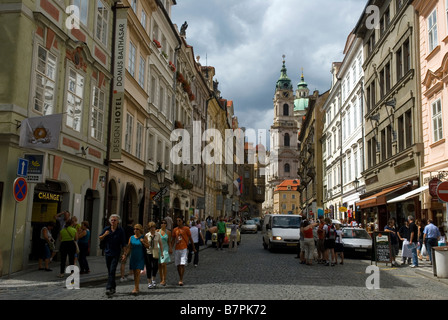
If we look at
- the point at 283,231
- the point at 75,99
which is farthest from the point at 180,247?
the point at 283,231

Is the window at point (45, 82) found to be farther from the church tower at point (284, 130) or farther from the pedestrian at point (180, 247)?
the church tower at point (284, 130)

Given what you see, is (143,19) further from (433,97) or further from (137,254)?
(137,254)

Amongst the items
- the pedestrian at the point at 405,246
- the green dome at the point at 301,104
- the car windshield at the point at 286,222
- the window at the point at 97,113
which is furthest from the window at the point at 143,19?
the green dome at the point at 301,104

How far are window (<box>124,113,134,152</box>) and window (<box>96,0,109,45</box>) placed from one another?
4287 millimetres

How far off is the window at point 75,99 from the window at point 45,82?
1.19 meters

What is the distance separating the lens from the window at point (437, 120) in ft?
68.3

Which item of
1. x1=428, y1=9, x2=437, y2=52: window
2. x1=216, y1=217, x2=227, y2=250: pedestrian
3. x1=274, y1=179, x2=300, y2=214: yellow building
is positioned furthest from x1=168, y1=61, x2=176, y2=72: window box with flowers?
x1=274, y1=179, x2=300, y2=214: yellow building

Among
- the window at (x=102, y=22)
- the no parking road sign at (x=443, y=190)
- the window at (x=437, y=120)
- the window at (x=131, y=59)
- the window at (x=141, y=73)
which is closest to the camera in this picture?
the no parking road sign at (x=443, y=190)

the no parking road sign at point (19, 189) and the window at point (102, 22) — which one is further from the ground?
the window at point (102, 22)

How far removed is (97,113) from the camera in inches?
746

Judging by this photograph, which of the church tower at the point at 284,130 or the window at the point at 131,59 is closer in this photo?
the window at the point at 131,59

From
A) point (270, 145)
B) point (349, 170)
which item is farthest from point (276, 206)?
point (349, 170)

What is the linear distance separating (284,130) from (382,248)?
126320 millimetres

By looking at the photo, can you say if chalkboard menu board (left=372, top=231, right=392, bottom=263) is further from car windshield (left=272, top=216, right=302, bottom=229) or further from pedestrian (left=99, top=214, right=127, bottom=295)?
pedestrian (left=99, top=214, right=127, bottom=295)
